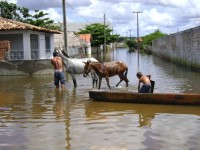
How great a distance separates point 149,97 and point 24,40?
623 inches

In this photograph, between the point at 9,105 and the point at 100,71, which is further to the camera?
the point at 100,71

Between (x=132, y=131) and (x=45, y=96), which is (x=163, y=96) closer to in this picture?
(x=132, y=131)

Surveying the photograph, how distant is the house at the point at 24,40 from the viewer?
25406mm

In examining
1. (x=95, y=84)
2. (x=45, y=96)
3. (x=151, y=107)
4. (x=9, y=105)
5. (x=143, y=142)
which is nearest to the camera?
(x=143, y=142)

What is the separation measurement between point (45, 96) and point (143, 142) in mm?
7778

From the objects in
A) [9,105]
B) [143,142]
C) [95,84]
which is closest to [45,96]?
[9,105]

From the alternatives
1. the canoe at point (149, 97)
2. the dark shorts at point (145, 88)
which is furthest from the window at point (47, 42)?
the dark shorts at point (145, 88)

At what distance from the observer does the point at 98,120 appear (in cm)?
988

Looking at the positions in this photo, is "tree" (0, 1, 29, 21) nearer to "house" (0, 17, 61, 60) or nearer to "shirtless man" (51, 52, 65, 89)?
"house" (0, 17, 61, 60)

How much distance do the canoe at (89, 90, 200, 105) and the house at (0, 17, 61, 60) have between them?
45.4 feet

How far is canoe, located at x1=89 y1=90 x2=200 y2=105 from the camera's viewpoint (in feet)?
37.8

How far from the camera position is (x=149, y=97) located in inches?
470

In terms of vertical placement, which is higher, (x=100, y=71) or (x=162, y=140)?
(x=100, y=71)

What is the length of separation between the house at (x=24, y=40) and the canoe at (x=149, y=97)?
1384cm
